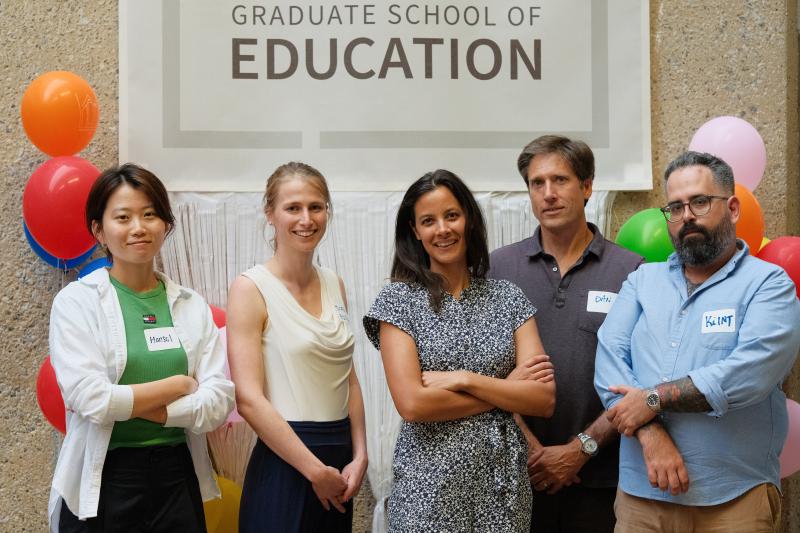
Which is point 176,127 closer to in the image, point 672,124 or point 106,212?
point 106,212

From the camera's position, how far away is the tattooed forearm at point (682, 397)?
6.46 feet

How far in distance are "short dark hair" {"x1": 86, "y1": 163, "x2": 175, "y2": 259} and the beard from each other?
1.40m

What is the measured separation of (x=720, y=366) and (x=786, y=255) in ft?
3.72

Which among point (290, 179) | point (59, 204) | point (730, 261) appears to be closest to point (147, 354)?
point (290, 179)

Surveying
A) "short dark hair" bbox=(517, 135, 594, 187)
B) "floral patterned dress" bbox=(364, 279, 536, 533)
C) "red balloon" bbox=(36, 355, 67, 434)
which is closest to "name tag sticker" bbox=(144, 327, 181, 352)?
"floral patterned dress" bbox=(364, 279, 536, 533)

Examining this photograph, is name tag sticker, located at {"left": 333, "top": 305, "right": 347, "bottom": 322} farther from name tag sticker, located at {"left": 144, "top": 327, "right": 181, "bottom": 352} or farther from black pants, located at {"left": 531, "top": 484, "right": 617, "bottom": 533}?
black pants, located at {"left": 531, "top": 484, "right": 617, "bottom": 533}

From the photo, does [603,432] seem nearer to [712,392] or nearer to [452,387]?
[712,392]

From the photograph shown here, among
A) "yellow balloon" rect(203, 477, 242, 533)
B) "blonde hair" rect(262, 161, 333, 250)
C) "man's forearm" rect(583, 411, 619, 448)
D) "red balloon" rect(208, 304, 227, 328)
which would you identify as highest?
"blonde hair" rect(262, 161, 333, 250)

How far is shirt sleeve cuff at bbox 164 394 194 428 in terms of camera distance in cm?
206

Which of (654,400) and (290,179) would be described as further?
(290,179)

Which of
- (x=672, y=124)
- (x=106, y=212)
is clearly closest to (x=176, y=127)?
(x=106, y=212)

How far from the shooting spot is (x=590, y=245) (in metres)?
2.55

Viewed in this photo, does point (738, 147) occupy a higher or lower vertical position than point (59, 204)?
higher

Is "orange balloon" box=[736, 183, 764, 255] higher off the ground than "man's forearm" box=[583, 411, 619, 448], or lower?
higher
